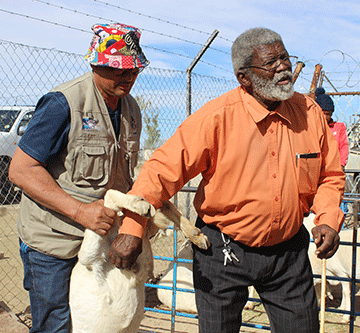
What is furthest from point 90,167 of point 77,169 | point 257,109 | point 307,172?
point 307,172

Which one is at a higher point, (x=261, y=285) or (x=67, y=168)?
(x=67, y=168)

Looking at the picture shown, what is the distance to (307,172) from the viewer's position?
81.7 inches

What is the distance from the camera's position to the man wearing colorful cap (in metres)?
1.96

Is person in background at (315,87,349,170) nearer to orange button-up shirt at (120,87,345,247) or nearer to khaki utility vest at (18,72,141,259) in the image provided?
orange button-up shirt at (120,87,345,247)

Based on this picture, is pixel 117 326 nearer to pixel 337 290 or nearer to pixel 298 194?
pixel 298 194

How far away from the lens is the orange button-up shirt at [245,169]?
6.56ft

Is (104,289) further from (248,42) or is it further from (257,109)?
(248,42)

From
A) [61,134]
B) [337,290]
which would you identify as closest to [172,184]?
[61,134]

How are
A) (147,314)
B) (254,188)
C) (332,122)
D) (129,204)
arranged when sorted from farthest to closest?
1. (332,122)
2. (147,314)
3. (254,188)
4. (129,204)

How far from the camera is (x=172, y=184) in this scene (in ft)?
6.63

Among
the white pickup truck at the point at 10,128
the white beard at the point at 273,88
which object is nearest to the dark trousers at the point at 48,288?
the white beard at the point at 273,88

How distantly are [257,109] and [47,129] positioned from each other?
1.14 m

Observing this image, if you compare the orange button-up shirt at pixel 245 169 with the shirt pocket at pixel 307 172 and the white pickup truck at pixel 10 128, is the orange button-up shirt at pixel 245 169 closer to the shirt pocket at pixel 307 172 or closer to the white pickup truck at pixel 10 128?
the shirt pocket at pixel 307 172

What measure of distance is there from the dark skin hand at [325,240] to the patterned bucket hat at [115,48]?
139cm
